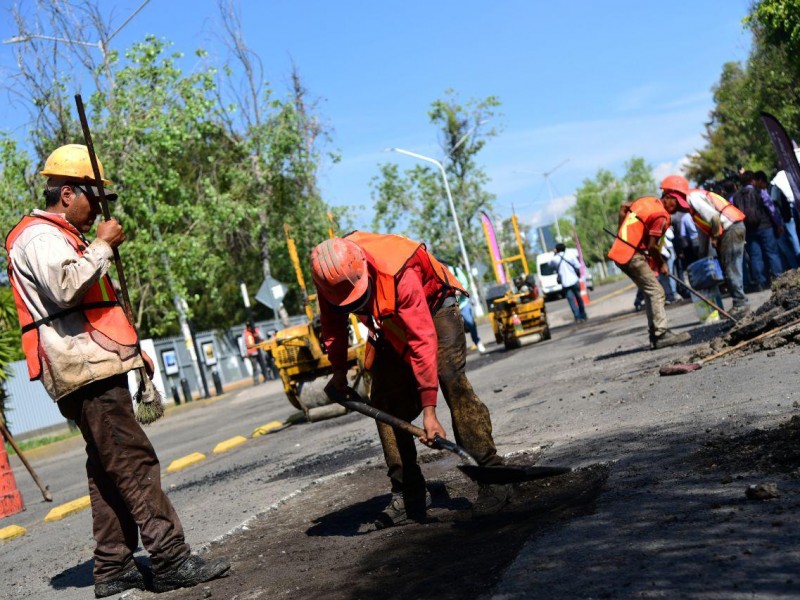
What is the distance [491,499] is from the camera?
557 cm

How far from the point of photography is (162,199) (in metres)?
Result: 30.3

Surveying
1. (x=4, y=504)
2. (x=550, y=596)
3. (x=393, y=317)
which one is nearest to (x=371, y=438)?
(x=4, y=504)

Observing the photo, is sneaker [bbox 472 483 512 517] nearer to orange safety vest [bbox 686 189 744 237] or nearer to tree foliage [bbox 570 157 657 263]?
orange safety vest [bbox 686 189 744 237]

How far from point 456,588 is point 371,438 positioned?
644 cm

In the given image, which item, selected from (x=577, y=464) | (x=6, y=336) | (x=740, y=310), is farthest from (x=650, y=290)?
(x=6, y=336)

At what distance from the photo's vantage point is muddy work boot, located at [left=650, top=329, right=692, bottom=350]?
12.2m

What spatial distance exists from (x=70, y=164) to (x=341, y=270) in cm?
160

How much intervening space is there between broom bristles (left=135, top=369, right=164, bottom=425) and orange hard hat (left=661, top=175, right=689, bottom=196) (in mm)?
7956

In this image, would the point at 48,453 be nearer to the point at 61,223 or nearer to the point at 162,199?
the point at 162,199

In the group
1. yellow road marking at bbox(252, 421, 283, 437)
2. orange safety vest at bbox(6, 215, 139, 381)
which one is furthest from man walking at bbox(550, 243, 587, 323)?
orange safety vest at bbox(6, 215, 139, 381)

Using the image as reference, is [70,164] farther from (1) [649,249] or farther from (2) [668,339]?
(2) [668,339]

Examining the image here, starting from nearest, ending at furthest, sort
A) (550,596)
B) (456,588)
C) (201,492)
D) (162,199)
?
1. (550,596)
2. (456,588)
3. (201,492)
4. (162,199)

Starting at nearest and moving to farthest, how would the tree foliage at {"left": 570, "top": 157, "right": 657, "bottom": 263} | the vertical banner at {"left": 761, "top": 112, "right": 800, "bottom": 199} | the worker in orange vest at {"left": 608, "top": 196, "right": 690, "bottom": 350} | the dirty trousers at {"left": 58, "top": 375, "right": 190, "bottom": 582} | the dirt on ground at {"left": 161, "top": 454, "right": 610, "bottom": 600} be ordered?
the dirt on ground at {"left": 161, "top": 454, "right": 610, "bottom": 600}
the dirty trousers at {"left": 58, "top": 375, "right": 190, "bottom": 582}
the vertical banner at {"left": 761, "top": 112, "right": 800, "bottom": 199}
the worker in orange vest at {"left": 608, "top": 196, "right": 690, "bottom": 350}
the tree foliage at {"left": 570, "top": 157, "right": 657, "bottom": 263}

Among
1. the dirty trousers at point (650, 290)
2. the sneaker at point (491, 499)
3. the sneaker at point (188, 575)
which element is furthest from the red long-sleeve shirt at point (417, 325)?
the dirty trousers at point (650, 290)
